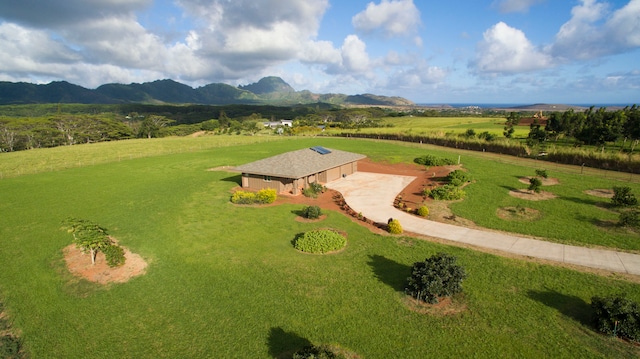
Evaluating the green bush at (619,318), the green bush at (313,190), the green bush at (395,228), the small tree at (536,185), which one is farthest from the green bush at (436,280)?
the small tree at (536,185)

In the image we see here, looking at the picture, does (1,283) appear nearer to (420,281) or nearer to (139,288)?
(139,288)

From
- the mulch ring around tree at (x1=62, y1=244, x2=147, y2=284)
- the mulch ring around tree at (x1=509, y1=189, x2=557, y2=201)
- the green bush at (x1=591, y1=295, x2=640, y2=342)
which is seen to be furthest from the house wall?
the green bush at (x1=591, y1=295, x2=640, y2=342)

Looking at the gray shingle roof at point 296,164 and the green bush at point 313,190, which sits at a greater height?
the gray shingle roof at point 296,164

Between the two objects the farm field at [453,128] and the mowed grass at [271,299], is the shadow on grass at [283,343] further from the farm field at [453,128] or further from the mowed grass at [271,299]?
the farm field at [453,128]

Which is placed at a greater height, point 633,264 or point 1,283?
point 633,264

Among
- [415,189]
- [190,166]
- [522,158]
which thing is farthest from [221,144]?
[522,158]

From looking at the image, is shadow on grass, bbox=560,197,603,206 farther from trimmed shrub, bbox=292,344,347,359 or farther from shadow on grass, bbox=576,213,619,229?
trimmed shrub, bbox=292,344,347,359
